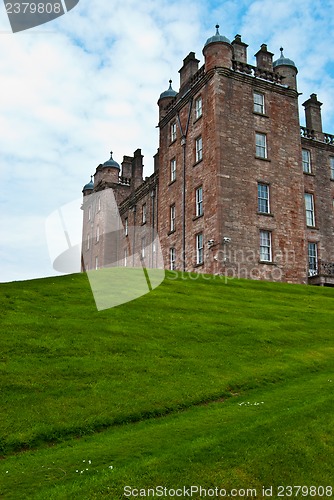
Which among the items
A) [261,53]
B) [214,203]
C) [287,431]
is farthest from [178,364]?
[261,53]

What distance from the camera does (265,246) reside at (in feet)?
102

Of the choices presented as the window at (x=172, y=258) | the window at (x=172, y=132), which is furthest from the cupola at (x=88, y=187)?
the window at (x=172, y=258)

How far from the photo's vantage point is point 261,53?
35.8 m

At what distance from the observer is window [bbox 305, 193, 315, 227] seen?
36375 mm

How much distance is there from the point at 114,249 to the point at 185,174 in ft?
61.4

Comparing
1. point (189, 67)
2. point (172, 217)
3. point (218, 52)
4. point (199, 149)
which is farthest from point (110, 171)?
point (218, 52)

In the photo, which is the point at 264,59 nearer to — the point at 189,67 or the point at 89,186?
the point at 189,67

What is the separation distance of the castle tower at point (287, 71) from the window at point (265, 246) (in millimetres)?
11591

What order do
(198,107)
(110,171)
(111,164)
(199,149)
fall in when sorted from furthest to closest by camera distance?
(111,164) → (110,171) → (198,107) → (199,149)

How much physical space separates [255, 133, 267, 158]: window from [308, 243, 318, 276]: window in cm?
775

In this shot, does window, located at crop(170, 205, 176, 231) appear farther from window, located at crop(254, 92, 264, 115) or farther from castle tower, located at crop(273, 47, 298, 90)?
castle tower, located at crop(273, 47, 298, 90)

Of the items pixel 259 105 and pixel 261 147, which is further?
pixel 259 105

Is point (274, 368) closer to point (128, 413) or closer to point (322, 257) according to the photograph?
point (128, 413)

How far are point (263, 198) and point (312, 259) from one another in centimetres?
676
